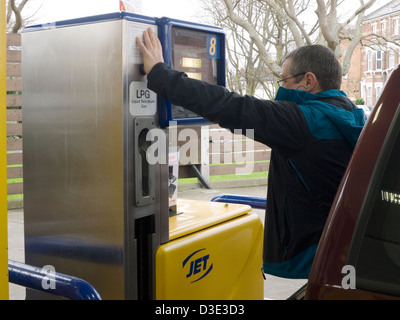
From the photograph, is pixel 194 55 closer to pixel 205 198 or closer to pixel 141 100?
pixel 141 100

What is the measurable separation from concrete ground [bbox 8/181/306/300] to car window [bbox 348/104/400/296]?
115 inches

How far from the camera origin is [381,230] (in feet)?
3.96

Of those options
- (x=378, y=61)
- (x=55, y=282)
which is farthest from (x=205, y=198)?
(x=378, y=61)

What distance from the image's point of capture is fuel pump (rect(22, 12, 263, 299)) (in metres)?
1.86

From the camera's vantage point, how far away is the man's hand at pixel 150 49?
6.10 ft

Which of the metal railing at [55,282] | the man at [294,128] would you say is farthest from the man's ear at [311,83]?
the metal railing at [55,282]

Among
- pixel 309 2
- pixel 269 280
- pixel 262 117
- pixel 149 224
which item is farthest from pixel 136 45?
pixel 309 2

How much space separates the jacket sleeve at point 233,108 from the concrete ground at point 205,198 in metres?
2.37

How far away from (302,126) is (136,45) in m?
0.69

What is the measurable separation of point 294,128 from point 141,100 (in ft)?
1.93

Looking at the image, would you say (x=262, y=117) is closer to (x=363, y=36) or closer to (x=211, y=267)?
(x=211, y=267)

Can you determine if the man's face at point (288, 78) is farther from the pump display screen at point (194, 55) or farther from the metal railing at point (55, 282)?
the metal railing at point (55, 282)

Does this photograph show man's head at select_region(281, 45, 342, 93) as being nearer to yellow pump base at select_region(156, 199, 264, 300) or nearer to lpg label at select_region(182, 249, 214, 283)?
yellow pump base at select_region(156, 199, 264, 300)

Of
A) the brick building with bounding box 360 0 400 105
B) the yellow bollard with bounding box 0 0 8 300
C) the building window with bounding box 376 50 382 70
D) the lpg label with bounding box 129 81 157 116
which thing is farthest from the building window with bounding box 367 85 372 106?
the yellow bollard with bounding box 0 0 8 300
